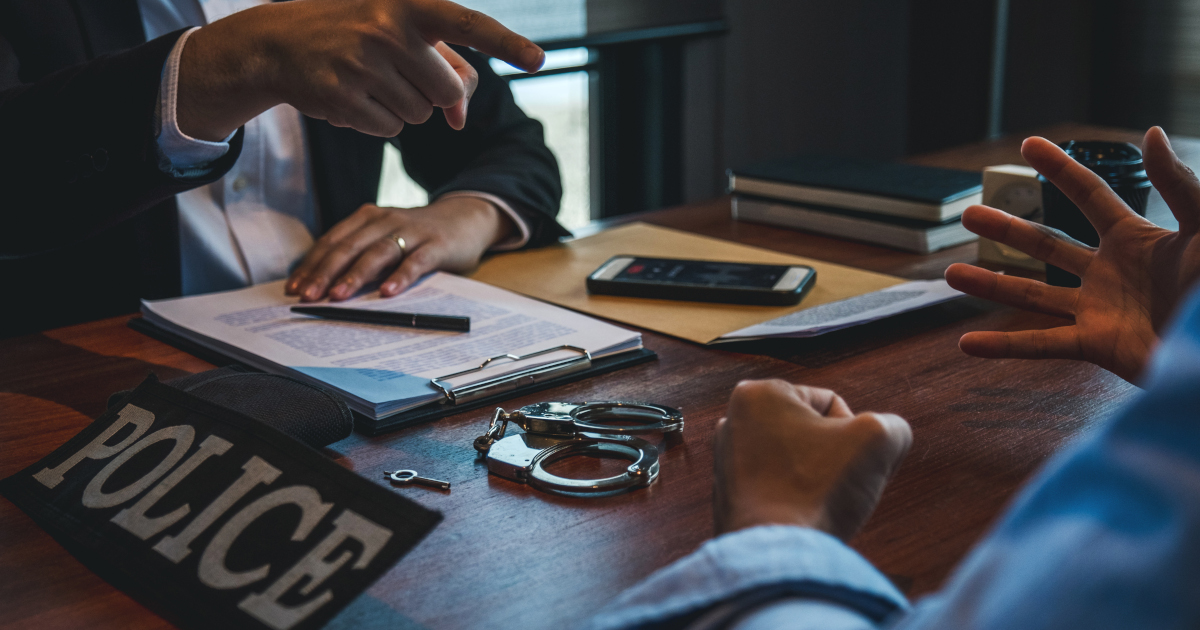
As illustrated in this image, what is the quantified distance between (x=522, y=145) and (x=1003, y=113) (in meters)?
3.00

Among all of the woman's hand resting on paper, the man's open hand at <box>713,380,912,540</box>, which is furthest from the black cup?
the woman's hand resting on paper

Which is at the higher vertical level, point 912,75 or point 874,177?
point 912,75

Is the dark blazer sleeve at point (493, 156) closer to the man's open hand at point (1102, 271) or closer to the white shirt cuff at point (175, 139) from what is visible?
the white shirt cuff at point (175, 139)

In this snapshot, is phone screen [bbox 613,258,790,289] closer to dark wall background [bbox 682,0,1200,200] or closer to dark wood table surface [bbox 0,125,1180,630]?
dark wood table surface [bbox 0,125,1180,630]

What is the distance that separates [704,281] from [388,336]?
336mm

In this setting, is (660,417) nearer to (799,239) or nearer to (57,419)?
(57,419)

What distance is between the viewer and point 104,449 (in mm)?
571

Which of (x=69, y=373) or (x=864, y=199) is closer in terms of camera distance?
(x=69, y=373)

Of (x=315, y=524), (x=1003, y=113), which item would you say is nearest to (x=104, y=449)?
(x=315, y=524)

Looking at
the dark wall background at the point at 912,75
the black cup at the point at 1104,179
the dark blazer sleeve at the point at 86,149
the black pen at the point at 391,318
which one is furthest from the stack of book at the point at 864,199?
the dark wall background at the point at 912,75

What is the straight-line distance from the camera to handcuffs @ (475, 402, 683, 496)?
575mm

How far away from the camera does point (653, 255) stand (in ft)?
3.80

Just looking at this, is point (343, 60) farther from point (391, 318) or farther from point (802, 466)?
point (802, 466)

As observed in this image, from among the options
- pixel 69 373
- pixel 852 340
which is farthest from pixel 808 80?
pixel 69 373
